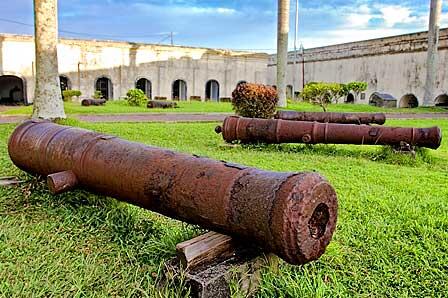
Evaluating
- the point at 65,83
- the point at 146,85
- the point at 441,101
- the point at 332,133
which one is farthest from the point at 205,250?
the point at 146,85

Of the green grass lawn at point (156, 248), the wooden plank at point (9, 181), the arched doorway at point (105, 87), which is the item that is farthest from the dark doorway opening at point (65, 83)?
the wooden plank at point (9, 181)

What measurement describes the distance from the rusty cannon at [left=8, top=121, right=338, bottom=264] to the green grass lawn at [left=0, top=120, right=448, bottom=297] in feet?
0.96

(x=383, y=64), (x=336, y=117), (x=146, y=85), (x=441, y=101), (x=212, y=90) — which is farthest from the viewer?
(x=212, y=90)

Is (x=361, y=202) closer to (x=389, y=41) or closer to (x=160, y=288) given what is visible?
(x=160, y=288)

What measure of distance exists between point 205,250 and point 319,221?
20.8 inches

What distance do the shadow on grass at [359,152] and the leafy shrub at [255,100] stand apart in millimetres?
3089

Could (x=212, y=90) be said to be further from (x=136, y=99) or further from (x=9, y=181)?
(x=9, y=181)

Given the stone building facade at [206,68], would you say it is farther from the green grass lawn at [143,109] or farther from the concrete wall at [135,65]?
the green grass lawn at [143,109]

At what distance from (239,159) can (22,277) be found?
3938 mm

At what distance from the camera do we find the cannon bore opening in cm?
205

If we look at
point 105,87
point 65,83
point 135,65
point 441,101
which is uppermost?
point 135,65

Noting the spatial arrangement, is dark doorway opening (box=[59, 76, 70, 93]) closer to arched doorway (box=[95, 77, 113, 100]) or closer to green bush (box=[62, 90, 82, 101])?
arched doorway (box=[95, 77, 113, 100])

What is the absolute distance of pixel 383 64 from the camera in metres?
27.3

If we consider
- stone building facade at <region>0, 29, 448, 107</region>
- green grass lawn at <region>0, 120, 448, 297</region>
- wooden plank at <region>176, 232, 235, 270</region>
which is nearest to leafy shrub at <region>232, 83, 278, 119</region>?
green grass lawn at <region>0, 120, 448, 297</region>
